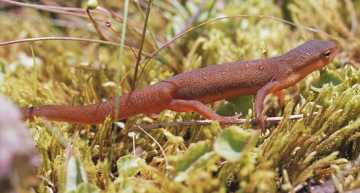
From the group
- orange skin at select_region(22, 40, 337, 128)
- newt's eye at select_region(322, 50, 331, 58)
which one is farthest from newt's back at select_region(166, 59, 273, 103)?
newt's eye at select_region(322, 50, 331, 58)

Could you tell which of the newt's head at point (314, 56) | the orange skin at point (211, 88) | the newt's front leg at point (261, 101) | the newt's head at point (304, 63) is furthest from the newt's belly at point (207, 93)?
the newt's head at point (314, 56)

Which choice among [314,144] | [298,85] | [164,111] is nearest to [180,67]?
[164,111]

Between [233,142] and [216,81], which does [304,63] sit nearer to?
[216,81]

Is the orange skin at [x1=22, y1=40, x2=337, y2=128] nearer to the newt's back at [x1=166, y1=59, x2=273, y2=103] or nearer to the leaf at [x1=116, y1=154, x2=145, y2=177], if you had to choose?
the newt's back at [x1=166, y1=59, x2=273, y2=103]

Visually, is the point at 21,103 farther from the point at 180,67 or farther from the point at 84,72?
the point at 180,67

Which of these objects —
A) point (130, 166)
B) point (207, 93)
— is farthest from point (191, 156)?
point (207, 93)

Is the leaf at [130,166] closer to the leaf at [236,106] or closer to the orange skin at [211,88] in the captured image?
the orange skin at [211,88]
